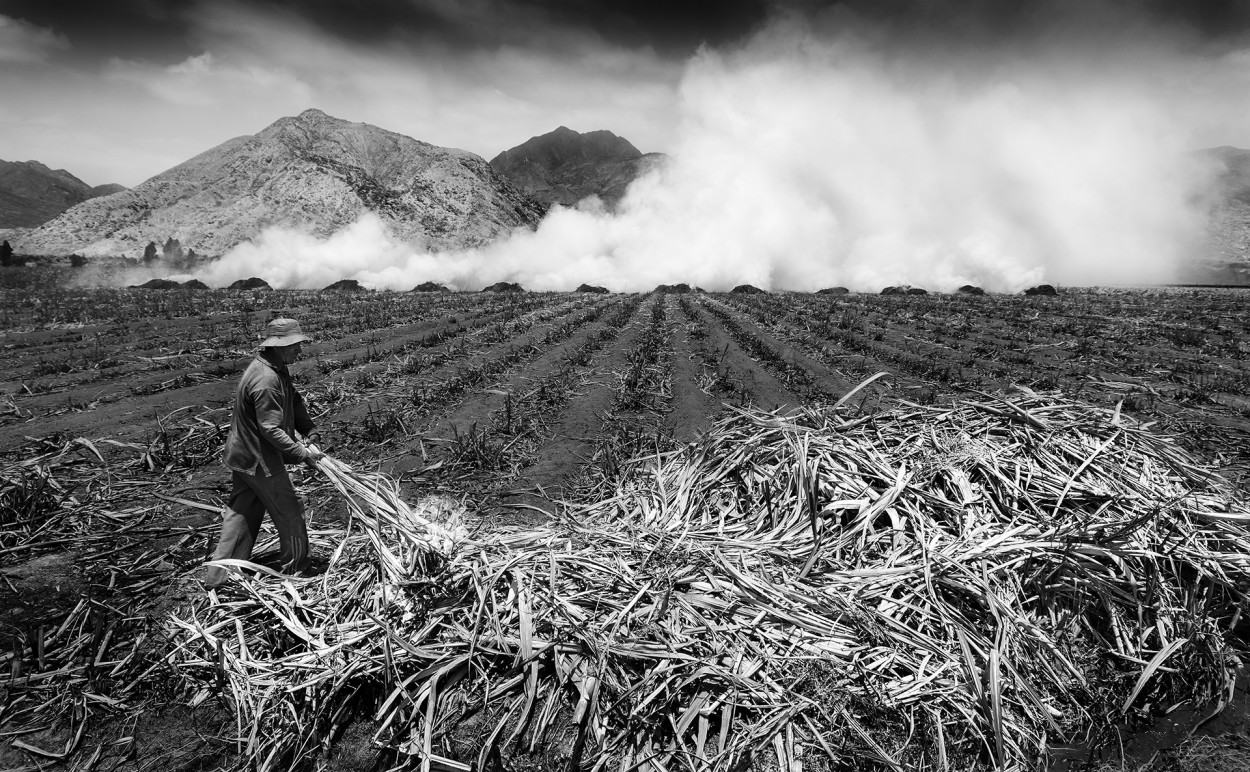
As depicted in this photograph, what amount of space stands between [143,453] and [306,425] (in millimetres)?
3984

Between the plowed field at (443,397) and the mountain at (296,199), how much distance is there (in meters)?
48.3

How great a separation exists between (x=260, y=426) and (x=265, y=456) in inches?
10.5

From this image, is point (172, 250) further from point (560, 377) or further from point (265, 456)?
point (265, 456)

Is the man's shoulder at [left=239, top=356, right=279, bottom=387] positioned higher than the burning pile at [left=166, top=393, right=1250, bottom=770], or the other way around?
the man's shoulder at [left=239, top=356, right=279, bottom=387]

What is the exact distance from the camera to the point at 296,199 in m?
64.3

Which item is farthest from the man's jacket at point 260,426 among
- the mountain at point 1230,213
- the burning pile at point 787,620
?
the mountain at point 1230,213

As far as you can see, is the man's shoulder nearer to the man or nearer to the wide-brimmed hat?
the man

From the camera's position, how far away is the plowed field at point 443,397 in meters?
4.57

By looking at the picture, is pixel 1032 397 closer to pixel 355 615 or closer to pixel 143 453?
pixel 355 615

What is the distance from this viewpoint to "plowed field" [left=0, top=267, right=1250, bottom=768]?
15.0 feet

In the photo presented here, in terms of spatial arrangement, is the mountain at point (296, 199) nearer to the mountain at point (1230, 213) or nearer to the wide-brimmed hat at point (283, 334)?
the wide-brimmed hat at point (283, 334)

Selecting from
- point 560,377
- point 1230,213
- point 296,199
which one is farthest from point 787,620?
point 1230,213

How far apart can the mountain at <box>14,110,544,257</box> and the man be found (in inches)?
2569

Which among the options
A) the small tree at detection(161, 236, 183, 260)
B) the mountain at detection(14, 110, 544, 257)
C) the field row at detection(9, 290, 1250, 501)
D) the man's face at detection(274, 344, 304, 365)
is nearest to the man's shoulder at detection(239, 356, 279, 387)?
the man's face at detection(274, 344, 304, 365)
